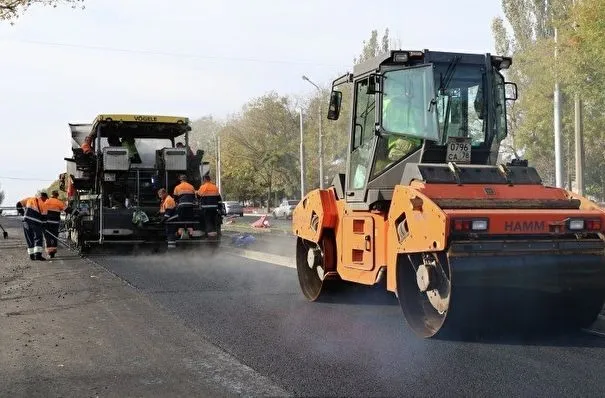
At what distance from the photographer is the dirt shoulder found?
4.73 metres

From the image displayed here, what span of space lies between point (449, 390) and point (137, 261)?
10037 millimetres

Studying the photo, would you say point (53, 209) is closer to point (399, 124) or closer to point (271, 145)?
point (399, 124)

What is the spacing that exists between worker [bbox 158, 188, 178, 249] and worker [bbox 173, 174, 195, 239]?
0.15 meters

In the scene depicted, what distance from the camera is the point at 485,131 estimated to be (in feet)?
23.2

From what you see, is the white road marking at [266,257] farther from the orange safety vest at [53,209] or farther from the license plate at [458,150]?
the license plate at [458,150]

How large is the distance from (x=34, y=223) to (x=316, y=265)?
8.54 metres

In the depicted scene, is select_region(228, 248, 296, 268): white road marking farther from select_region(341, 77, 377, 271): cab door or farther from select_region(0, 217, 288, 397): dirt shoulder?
select_region(341, 77, 377, 271): cab door

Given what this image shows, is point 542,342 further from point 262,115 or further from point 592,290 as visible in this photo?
point 262,115

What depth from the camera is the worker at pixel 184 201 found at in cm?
1444

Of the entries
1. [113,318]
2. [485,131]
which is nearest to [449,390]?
[485,131]

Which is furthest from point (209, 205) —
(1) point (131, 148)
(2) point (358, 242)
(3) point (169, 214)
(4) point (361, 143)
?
(2) point (358, 242)

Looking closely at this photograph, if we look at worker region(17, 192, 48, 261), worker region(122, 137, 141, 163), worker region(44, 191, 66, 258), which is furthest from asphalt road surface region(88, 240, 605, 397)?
worker region(122, 137, 141, 163)

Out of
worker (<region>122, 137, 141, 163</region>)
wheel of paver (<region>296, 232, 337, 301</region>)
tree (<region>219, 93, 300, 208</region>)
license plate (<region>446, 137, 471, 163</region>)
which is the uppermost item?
tree (<region>219, 93, 300, 208</region>)

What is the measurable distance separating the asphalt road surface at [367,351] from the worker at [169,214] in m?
5.58
